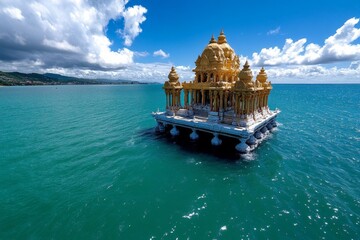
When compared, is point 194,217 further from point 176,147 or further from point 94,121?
point 94,121

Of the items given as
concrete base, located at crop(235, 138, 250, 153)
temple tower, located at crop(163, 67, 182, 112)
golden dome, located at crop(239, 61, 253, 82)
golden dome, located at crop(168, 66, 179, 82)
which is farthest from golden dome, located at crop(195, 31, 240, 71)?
concrete base, located at crop(235, 138, 250, 153)

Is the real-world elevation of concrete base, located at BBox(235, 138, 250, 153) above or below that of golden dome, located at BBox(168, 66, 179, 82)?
below

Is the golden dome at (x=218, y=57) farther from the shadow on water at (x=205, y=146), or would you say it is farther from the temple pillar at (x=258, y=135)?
the temple pillar at (x=258, y=135)

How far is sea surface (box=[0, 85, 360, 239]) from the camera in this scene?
1358cm

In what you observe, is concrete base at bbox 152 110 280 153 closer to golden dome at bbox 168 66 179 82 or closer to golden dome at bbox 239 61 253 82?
golden dome at bbox 239 61 253 82

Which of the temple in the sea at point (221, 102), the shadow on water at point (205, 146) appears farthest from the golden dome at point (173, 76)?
the shadow on water at point (205, 146)

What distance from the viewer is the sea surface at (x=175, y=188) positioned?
1358 centimetres

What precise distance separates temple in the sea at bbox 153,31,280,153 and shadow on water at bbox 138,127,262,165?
98 centimetres

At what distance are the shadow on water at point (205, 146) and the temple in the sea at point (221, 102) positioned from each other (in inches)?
38.7

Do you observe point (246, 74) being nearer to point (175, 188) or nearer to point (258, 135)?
point (258, 135)

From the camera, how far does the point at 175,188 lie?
18.2 meters

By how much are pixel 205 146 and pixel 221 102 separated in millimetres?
7677

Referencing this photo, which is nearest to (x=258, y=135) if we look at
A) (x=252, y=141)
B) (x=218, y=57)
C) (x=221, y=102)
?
(x=252, y=141)

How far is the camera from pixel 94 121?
4425 centimetres
